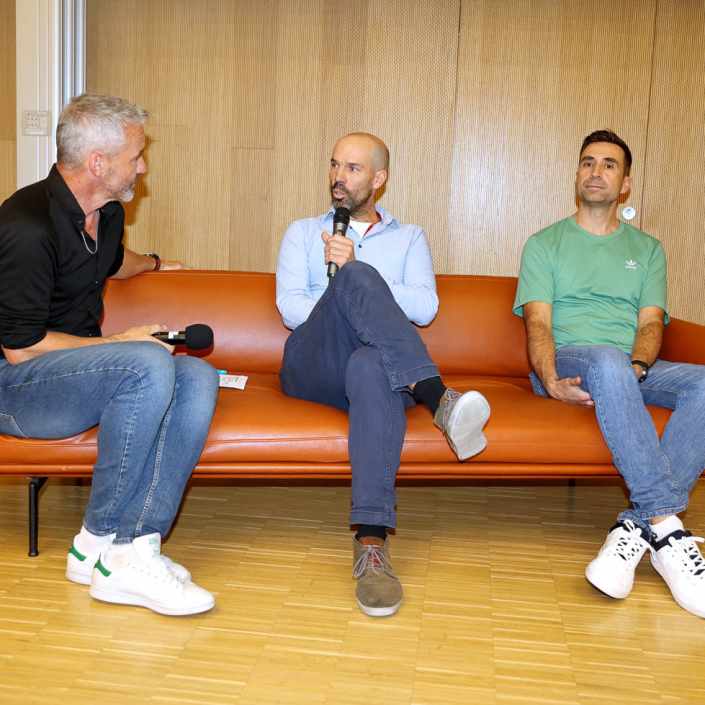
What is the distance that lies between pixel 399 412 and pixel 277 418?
0.36 metres

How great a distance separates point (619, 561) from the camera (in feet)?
6.66

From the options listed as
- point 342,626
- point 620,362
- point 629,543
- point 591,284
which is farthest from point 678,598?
point 591,284

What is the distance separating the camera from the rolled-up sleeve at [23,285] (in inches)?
75.3

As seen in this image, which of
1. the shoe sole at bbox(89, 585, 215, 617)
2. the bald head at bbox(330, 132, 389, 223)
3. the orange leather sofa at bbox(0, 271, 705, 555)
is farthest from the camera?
the bald head at bbox(330, 132, 389, 223)

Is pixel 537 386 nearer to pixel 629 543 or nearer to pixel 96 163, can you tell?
pixel 629 543

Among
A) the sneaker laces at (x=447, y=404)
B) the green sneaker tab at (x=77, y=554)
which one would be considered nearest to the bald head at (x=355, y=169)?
the sneaker laces at (x=447, y=404)

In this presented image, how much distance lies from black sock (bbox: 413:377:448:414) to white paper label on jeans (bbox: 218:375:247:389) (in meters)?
0.65

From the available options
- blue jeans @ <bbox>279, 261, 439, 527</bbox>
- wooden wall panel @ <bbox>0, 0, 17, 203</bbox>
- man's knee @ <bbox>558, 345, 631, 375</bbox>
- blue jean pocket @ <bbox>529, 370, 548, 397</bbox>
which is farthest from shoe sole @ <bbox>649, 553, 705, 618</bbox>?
wooden wall panel @ <bbox>0, 0, 17, 203</bbox>

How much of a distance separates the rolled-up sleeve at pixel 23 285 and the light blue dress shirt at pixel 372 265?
84 cm

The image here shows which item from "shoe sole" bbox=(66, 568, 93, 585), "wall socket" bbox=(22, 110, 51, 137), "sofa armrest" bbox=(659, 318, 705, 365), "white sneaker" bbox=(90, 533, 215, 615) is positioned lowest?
"shoe sole" bbox=(66, 568, 93, 585)

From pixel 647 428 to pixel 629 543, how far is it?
323 mm

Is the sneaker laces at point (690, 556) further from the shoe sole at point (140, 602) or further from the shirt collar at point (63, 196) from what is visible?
the shirt collar at point (63, 196)

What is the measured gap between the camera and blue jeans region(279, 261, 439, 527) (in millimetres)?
2004

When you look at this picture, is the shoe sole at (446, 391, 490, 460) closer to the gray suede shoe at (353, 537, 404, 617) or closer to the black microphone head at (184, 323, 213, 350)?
the gray suede shoe at (353, 537, 404, 617)
